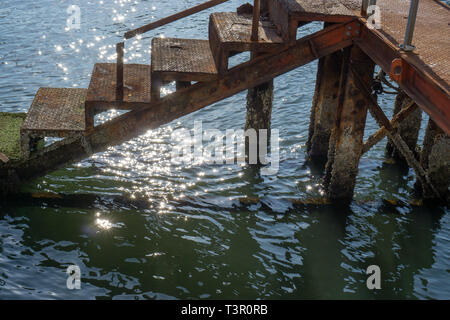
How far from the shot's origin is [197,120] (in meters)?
12.0

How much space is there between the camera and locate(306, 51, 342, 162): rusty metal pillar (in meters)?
8.67

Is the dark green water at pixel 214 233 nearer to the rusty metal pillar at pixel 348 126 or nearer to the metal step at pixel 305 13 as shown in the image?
the rusty metal pillar at pixel 348 126

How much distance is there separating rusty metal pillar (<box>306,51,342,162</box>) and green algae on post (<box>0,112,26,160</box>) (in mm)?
4823

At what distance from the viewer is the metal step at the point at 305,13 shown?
6462mm

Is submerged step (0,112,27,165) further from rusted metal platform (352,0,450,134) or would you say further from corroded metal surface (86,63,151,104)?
rusted metal platform (352,0,450,134)

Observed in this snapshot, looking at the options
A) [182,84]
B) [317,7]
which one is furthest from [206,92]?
[317,7]

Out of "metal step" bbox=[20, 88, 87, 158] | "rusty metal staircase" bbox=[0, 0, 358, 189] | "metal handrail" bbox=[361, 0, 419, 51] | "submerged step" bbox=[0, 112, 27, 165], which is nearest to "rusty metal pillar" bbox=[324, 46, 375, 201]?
"rusty metal staircase" bbox=[0, 0, 358, 189]

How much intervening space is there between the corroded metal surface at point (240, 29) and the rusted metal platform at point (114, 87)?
1207 millimetres

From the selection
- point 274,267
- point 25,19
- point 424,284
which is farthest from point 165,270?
point 25,19

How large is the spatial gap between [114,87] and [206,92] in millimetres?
1199

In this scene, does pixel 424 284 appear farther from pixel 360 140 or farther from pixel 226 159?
pixel 226 159

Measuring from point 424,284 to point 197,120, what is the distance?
647 centimetres

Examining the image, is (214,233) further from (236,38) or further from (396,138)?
(396,138)
